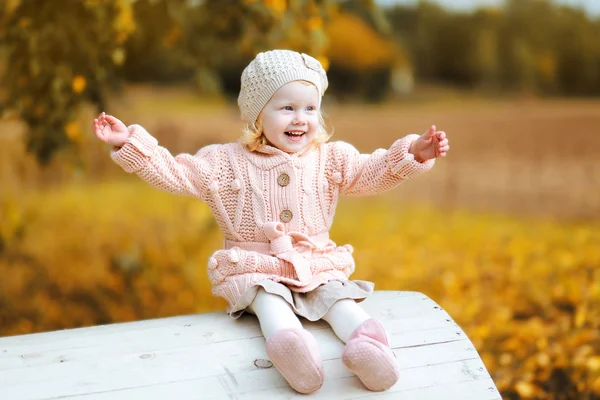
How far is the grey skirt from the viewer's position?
75.7 inches

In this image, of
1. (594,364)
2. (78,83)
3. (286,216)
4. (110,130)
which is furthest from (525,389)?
(78,83)

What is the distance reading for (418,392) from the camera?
68.7 inches

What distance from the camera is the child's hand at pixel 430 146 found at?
Answer: 1930 millimetres

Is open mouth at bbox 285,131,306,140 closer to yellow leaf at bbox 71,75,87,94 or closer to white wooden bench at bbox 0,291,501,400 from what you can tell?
white wooden bench at bbox 0,291,501,400

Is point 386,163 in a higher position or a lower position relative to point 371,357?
higher

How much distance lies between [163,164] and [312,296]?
57cm

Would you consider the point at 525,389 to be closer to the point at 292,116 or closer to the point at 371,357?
the point at 371,357

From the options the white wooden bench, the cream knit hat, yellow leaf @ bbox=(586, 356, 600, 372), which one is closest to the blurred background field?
yellow leaf @ bbox=(586, 356, 600, 372)

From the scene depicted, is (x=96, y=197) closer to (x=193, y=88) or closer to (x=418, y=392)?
(x=193, y=88)

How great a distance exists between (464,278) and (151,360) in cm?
256

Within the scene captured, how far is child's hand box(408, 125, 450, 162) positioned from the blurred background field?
92cm

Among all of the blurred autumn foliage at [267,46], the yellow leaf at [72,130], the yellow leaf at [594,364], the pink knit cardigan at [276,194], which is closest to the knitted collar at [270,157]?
the pink knit cardigan at [276,194]

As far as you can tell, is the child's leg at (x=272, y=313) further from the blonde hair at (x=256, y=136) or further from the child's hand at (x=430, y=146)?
the child's hand at (x=430, y=146)

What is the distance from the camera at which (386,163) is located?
6.72ft
